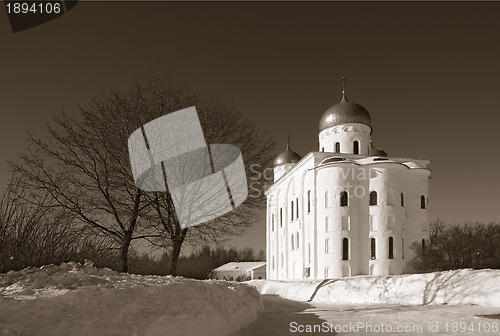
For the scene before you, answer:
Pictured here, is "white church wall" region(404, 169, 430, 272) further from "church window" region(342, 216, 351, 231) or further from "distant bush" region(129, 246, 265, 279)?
"distant bush" region(129, 246, 265, 279)

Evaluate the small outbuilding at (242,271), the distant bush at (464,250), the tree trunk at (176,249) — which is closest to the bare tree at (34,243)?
the tree trunk at (176,249)

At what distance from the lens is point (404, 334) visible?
7129 millimetres

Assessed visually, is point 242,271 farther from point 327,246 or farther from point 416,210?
point 416,210

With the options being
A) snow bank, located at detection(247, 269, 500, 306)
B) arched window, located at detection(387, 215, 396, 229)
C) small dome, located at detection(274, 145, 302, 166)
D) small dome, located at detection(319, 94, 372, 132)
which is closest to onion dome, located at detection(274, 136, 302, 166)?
small dome, located at detection(274, 145, 302, 166)

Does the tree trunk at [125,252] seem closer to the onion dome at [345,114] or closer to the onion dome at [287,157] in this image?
the onion dome at [345,114]

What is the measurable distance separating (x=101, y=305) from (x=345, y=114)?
36.7 meters

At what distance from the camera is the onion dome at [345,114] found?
129 ft

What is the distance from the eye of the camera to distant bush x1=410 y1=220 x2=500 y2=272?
2744 cm

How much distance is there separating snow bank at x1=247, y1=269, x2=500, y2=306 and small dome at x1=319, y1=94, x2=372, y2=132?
22545mm

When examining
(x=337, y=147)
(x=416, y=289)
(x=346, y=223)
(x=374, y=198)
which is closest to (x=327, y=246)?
(x=346, y=223)

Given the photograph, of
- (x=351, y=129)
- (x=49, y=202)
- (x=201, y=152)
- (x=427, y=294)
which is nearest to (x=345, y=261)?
(x=351, y=129)

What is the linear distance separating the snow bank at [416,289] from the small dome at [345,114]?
22.5 meters

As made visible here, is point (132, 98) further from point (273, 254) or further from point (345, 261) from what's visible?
point (273, 254)

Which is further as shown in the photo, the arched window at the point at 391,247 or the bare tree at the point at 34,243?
the arched window at the point at 391,247
